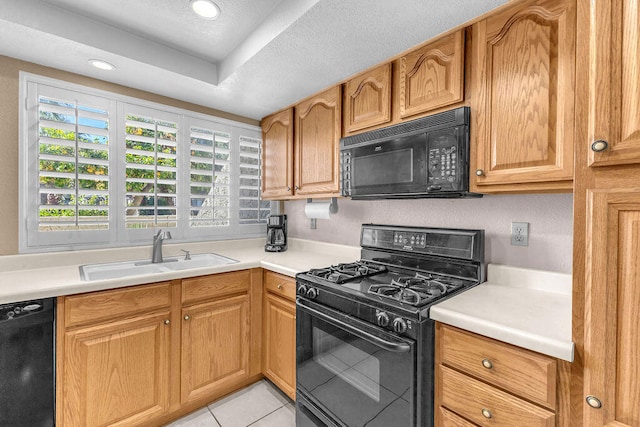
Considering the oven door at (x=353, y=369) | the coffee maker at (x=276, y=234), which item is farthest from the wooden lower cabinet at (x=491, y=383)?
the coffee maker at (x=276, y=234)

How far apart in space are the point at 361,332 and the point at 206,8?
5.84 ft

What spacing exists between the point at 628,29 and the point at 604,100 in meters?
0.17

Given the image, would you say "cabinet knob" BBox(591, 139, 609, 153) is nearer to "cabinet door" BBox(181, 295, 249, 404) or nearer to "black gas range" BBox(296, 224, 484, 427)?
"black gas range" BBox(296, 224, 484, 427)

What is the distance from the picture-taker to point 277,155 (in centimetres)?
255

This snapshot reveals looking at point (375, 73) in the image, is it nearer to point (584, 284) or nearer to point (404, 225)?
point (404, 225)

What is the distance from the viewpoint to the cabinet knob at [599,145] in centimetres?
77

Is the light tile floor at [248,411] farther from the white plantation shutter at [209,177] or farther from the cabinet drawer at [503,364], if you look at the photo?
the white plantation shutter at [209,177]

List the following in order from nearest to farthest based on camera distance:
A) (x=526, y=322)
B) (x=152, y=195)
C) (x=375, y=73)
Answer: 1. (x=526, y=322)
2. (x=375, y=73)
3. (x=152, y=195)

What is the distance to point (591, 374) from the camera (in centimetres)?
80

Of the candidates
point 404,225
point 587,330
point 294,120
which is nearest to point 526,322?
point 587,330

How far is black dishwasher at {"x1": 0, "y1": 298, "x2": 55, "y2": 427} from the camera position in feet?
4.19

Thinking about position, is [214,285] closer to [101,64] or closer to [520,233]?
[101,64]

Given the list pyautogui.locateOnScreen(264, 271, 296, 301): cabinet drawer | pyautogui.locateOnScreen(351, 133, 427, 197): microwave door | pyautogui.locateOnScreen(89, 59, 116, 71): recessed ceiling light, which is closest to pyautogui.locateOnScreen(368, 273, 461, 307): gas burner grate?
pyautogui.locateOnScreen(351, 133, 427, 197): microwave door

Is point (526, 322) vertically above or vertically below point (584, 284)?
below
